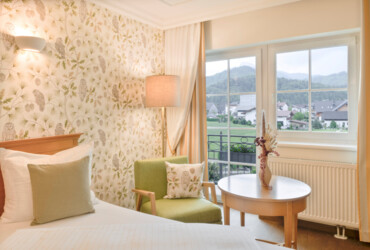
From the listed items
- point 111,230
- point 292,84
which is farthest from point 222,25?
point 111,230

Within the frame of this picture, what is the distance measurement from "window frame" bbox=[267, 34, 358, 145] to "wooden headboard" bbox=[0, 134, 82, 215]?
232 cm

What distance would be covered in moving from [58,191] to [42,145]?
27.0 inches

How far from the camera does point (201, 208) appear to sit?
8.54 feet

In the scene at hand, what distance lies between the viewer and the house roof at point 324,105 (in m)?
3.08

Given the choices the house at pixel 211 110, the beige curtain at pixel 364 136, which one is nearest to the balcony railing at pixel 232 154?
the house at pixel 211 110

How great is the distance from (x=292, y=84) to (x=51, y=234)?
2.93 m

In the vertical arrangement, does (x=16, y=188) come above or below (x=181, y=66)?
below

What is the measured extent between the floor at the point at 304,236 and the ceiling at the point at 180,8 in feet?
8.08

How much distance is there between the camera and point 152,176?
9.64 ft

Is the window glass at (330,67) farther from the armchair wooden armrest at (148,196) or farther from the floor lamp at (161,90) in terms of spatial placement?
the armchair wooden armrest at (148,196)

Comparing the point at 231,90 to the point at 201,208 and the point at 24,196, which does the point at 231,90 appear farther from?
the point at 24,196

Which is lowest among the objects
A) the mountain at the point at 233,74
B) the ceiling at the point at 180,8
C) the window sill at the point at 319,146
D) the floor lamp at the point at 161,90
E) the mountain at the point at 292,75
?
the window sill at the point at 319,146

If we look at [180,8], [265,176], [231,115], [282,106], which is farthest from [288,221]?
[180,8]

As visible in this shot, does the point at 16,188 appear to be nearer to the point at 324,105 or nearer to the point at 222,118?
the point at 222,118
